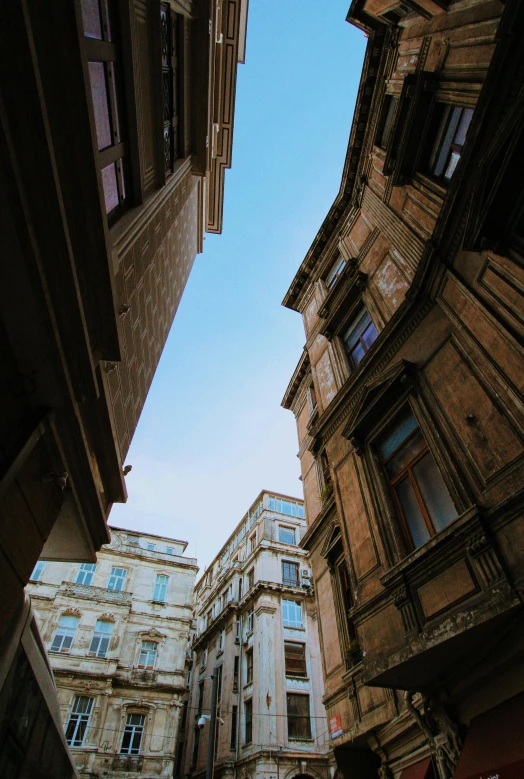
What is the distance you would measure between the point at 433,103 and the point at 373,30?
18.9ft

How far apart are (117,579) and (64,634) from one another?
16.1 ft

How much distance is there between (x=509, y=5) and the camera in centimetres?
566

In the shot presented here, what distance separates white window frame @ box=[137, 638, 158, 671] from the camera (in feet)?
89.5

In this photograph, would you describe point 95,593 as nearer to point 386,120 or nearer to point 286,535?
point 286,535

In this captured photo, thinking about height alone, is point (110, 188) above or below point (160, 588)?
above

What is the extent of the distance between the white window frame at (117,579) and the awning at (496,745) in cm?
2926

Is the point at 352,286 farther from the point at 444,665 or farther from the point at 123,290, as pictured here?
the point at 444,665

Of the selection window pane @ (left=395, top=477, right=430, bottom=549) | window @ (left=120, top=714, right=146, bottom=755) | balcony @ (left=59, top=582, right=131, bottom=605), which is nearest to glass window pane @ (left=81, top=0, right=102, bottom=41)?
window pane @ (left=395, top=477, right=430, bottom=549)

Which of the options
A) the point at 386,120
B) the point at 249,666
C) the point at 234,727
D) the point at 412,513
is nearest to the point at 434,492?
the point at 412,513

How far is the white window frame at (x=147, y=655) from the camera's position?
1074 inches

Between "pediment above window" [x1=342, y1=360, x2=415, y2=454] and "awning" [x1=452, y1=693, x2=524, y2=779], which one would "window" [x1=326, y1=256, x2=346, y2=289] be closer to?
"pediment above window" [x1=342, y1=360, x2=415, y2=454]

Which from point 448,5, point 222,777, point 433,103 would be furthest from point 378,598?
point 222,777

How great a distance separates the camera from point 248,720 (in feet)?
91.3

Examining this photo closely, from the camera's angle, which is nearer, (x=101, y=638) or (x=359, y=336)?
(x=359, y=336)
